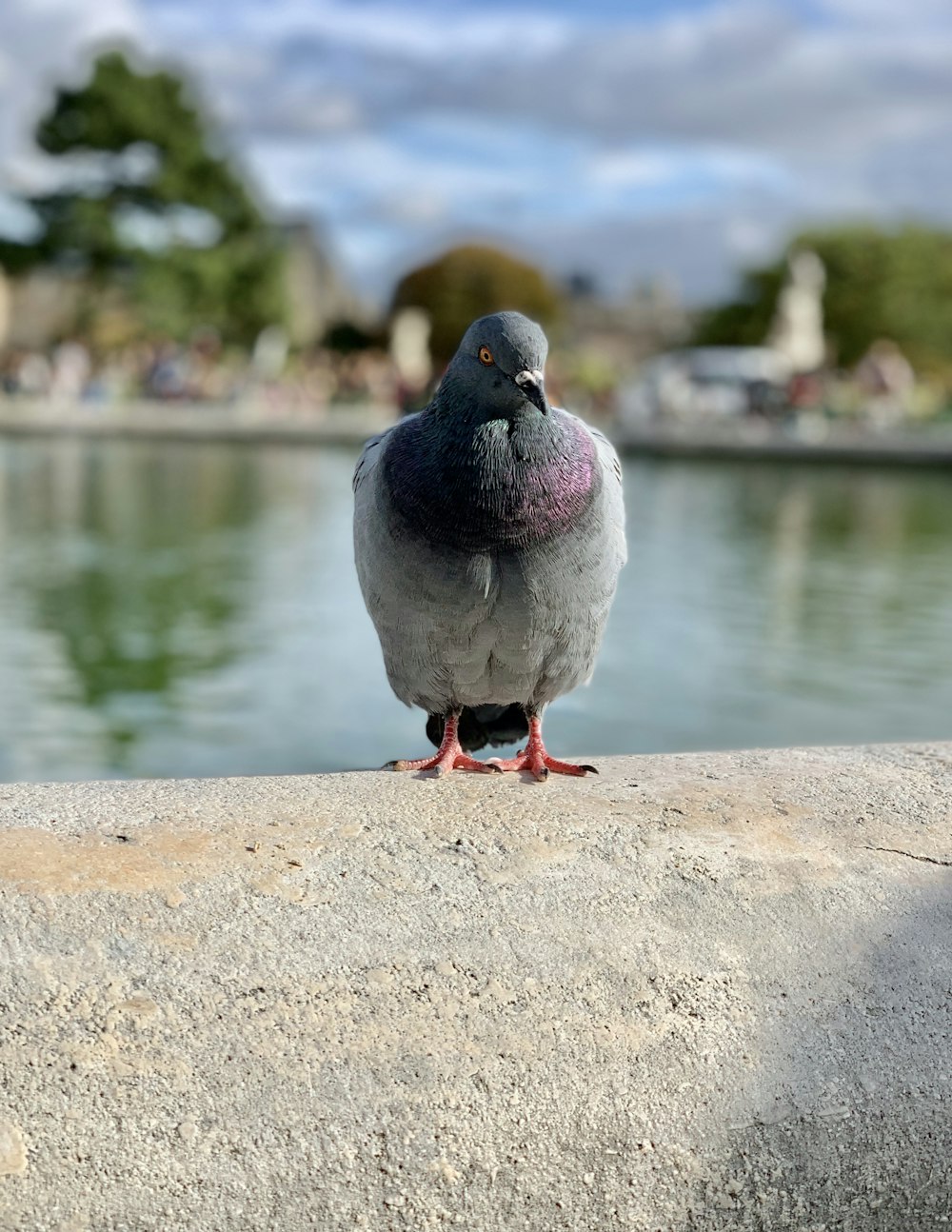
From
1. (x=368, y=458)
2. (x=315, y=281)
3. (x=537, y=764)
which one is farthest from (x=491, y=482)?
(x=315, y=281)

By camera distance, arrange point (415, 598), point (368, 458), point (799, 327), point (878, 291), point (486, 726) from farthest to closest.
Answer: point (878, 291) → point (799, 327) → point (486, 726) → point (368, 458) → point (415, 598)

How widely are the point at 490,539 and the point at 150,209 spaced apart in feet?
136

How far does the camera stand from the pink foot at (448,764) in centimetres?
309

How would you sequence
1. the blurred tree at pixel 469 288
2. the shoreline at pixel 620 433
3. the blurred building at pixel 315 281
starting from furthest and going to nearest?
1. the blurred building at pixel 315 281
2. the blurred tree at pixel 469 288
3. the shoreline at pixel 620 433

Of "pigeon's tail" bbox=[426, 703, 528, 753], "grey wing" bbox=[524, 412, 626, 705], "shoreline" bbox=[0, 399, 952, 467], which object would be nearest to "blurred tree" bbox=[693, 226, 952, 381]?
"shoreline" bbox=[0, 399, 952, 467]

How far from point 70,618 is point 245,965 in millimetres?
6811

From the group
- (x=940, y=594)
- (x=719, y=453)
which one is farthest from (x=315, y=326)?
(x=940, y=594)

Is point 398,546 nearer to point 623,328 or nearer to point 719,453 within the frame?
point 719,453

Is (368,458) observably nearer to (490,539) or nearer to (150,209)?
(490,539)

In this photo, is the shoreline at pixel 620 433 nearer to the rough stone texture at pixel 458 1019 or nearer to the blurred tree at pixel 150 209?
the blurred tree at pixel 150 209

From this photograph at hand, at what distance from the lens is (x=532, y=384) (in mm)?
2773

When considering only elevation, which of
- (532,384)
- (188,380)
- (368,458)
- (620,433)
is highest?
(532,384)

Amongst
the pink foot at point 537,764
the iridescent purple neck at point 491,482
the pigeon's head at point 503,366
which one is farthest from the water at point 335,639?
the pigeon's head at point 503,366

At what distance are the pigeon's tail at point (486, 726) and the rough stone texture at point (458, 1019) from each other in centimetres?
88
